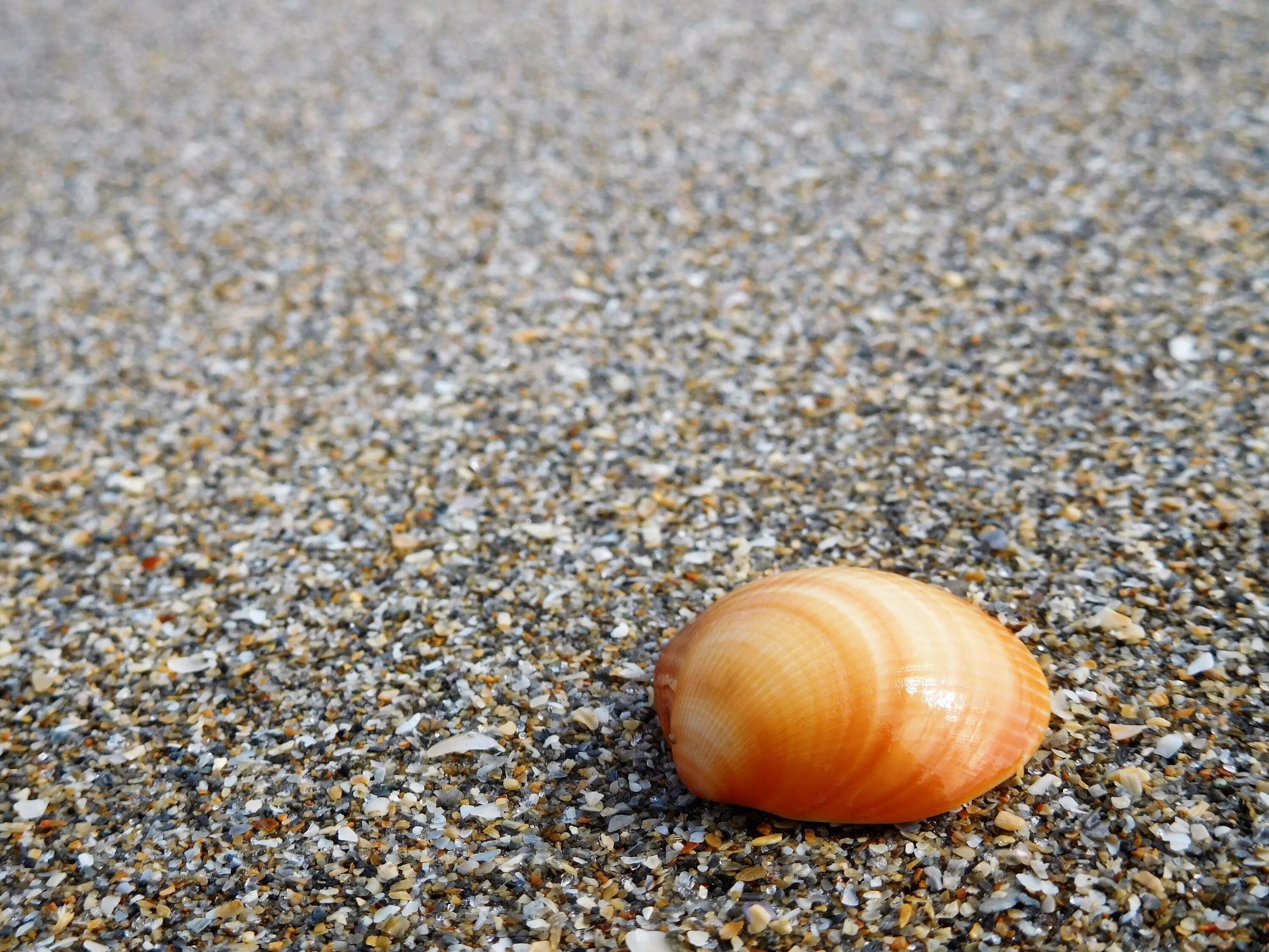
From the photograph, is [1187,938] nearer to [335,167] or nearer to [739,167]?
[739,167]

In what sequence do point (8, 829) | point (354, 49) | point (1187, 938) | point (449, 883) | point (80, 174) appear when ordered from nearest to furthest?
point (1187, 938) → point (449, 883) → point (8, 829) → point (80, 174) → point (354, 49)

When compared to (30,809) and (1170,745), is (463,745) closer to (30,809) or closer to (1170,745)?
(30,809)

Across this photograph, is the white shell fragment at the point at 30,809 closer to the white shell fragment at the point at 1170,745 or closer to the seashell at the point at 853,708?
the seashell at the point at 853,708

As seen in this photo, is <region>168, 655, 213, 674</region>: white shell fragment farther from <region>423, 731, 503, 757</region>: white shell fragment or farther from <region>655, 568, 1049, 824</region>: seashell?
<region>655, 568, 1049, 824</region>: seashell

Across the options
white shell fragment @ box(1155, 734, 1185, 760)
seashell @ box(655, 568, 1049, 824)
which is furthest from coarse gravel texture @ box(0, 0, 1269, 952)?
seashell @ box(655, 568, 1049, 824)

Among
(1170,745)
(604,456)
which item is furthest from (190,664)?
(1170,745)

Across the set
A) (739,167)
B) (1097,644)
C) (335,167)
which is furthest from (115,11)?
(1097,644)
